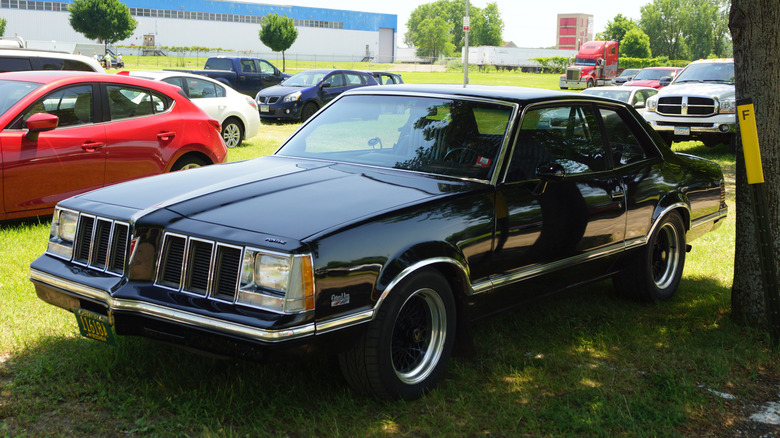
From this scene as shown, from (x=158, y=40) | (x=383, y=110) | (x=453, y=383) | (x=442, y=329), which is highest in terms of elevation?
(x=158, y=40)

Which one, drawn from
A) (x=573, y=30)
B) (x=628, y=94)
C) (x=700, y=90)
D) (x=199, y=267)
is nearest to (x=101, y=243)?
(x=199, y=267)

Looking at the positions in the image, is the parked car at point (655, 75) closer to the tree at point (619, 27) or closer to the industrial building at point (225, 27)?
the industrial building at point (225, 27)

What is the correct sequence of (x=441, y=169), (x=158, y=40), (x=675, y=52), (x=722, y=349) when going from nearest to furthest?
1. (x=441, y=169)
2. (x=722, y=349)
3. (x=158, y=40)
4. (x=675, y=52)

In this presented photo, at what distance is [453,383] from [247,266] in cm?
144

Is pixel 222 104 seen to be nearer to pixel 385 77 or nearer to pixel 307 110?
pixel 307 110

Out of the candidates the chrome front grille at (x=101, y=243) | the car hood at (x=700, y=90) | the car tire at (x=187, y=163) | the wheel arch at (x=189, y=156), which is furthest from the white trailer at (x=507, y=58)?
the chrome front grille at (x=101, y=243)

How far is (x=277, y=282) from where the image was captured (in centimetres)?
326

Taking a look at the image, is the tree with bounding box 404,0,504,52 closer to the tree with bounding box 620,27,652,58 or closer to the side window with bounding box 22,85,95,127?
the tree with bounding box 620,27,652,58

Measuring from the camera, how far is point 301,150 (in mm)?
5129

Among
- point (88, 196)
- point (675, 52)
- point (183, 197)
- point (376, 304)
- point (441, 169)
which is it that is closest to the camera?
point (376, 304)

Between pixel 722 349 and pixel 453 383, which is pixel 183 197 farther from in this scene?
pixel 722 349

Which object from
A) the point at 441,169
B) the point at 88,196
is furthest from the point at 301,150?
the point at 88,196

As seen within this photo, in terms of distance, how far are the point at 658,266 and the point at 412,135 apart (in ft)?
7.99

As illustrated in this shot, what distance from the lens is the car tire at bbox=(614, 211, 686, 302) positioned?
5539 mm
